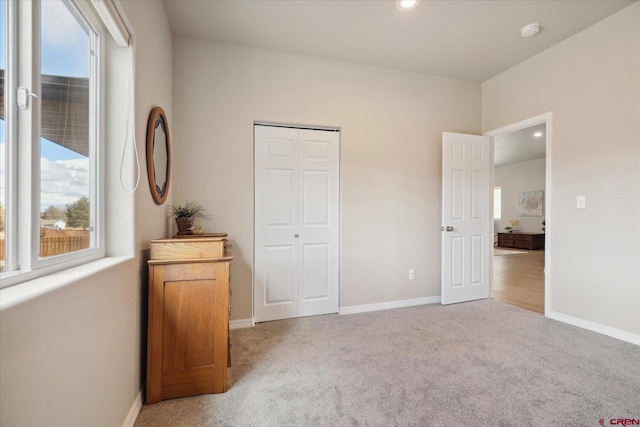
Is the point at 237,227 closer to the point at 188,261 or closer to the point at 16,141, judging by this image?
the point at 188,261

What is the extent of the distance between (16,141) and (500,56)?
3.94 metres

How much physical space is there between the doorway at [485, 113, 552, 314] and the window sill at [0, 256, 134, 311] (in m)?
4.02

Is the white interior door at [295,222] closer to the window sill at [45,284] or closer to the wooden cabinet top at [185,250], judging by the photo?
the wooden cabinet top at [185,250]

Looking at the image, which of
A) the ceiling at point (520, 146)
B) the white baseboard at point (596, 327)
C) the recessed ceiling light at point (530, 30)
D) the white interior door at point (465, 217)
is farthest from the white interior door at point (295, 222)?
the ceiling at point (520, 146)

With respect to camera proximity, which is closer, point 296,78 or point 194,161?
point 194,161

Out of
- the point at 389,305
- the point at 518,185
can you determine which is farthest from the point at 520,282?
the point at 518,185

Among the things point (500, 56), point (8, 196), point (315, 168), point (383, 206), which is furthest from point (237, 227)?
point (500, 56)

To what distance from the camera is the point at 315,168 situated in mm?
3068

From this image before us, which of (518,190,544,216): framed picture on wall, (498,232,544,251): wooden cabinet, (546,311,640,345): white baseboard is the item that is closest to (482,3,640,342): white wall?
(546,311,640,345): white baseboard

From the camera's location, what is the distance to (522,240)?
8.41m

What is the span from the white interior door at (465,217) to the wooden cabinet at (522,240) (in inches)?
233

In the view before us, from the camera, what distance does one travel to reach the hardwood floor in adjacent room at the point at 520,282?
11.4ft

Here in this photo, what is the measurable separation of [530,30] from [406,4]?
A: 129 centimetres

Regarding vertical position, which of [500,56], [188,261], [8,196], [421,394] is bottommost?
[421,394]
